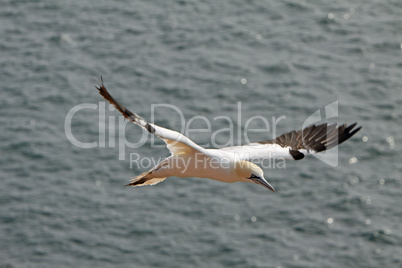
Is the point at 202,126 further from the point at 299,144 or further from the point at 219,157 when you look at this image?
the point at 219,157

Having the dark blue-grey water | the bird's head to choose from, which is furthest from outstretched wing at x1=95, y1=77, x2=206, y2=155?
the dark blue-grey water

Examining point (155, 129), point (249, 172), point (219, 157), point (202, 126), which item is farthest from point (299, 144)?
point (202, 126)

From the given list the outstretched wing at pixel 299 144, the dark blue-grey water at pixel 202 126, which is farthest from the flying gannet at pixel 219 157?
the dark blue-grey water at pixel 202 126

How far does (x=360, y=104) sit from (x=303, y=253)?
1041 centimetres

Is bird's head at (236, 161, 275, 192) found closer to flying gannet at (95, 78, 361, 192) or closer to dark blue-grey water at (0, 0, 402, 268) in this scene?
flying gannet at (95, 78, 361, 192)

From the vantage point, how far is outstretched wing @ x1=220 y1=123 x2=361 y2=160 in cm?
1513

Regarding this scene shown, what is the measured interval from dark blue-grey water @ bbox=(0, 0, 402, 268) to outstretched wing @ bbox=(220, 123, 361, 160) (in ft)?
57.2

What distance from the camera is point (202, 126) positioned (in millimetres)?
38562

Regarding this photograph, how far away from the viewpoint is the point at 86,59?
42.8m

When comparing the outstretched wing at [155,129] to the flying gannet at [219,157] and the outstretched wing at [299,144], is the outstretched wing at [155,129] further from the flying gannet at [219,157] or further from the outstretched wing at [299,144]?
the outstretched wing at [299,144]

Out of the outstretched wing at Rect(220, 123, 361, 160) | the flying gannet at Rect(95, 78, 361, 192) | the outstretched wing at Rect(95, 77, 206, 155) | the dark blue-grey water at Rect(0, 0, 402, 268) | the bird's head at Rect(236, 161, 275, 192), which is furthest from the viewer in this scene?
the dark blue-grey water at Rect(0, 0, 402, 268)

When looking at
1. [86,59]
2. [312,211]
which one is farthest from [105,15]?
[312,211]

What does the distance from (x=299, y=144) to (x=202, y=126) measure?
73.8 feet

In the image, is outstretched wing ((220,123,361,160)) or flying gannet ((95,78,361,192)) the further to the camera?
outstretched wing ((220,123,361,160))
